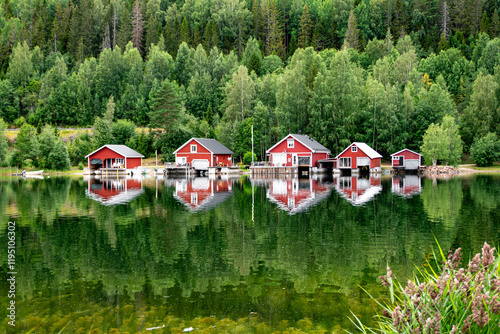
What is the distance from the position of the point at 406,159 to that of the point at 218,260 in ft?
206

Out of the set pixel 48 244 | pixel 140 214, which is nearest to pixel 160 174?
pixel 140 214

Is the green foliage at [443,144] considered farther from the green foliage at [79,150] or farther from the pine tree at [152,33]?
the pine tree at [152,33]

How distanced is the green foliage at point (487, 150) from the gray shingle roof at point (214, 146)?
37.1m

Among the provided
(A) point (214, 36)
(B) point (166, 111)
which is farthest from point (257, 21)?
(B) point (166, 111)

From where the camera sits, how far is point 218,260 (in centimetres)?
1356

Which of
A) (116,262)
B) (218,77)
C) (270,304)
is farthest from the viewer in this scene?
(218,77)

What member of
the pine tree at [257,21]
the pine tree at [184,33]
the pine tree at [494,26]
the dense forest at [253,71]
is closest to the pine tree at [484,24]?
the dense forest at [253,71]

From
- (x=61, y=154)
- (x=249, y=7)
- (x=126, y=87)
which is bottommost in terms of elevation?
(x=61, y=154)

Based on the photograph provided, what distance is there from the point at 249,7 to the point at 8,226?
419 ft

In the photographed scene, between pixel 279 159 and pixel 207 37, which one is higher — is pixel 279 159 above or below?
below

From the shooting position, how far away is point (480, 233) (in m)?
16.8

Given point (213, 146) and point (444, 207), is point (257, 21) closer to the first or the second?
point (213, 146)

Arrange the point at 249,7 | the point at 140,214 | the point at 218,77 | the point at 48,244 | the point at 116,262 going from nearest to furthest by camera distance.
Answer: the point at 116,262 < the point at 48,244 < the point at 140,214 < the point at 218,77 < the point at 249,7

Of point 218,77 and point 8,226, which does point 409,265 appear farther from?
point 218,77
